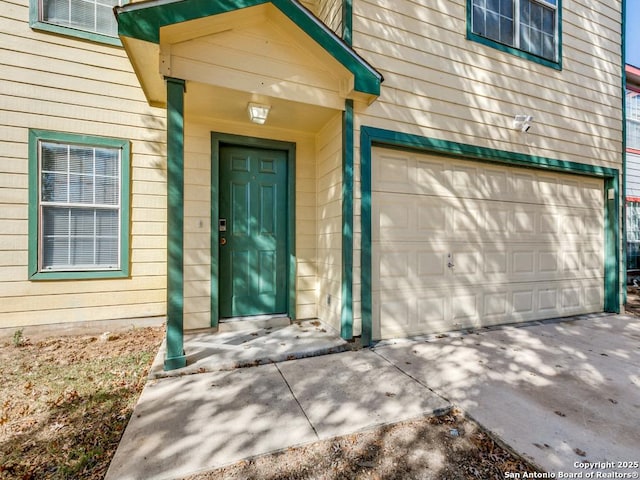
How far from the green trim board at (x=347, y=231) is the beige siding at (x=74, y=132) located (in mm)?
2226

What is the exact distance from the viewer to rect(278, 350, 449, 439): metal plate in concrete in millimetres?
2075

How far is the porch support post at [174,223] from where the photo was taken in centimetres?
271

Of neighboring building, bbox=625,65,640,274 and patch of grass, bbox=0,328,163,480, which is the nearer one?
patch of grass, bbox=0,328,163,480

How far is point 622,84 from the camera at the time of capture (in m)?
5.11

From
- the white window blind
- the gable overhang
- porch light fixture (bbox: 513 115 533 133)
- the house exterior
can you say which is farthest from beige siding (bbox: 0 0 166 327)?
porch light fixture (bbox: 513 115 533 133)

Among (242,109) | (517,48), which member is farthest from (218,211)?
(517,48)

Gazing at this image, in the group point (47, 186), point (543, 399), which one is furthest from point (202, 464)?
point (47, 186)

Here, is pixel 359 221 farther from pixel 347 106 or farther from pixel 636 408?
pixel 636 408

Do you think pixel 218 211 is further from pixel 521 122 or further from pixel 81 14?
pixel 521 122

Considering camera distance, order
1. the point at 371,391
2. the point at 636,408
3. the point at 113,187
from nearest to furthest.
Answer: the point at 636,408
the point at 371,391
the point at 113,187

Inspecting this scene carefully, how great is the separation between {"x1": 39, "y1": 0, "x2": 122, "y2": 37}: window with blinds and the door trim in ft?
5.86

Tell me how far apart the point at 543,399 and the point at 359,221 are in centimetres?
212

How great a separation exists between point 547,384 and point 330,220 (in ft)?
8.15

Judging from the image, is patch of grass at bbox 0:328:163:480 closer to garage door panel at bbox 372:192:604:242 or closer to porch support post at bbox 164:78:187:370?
porch support post at bbox 164:78:187:370
